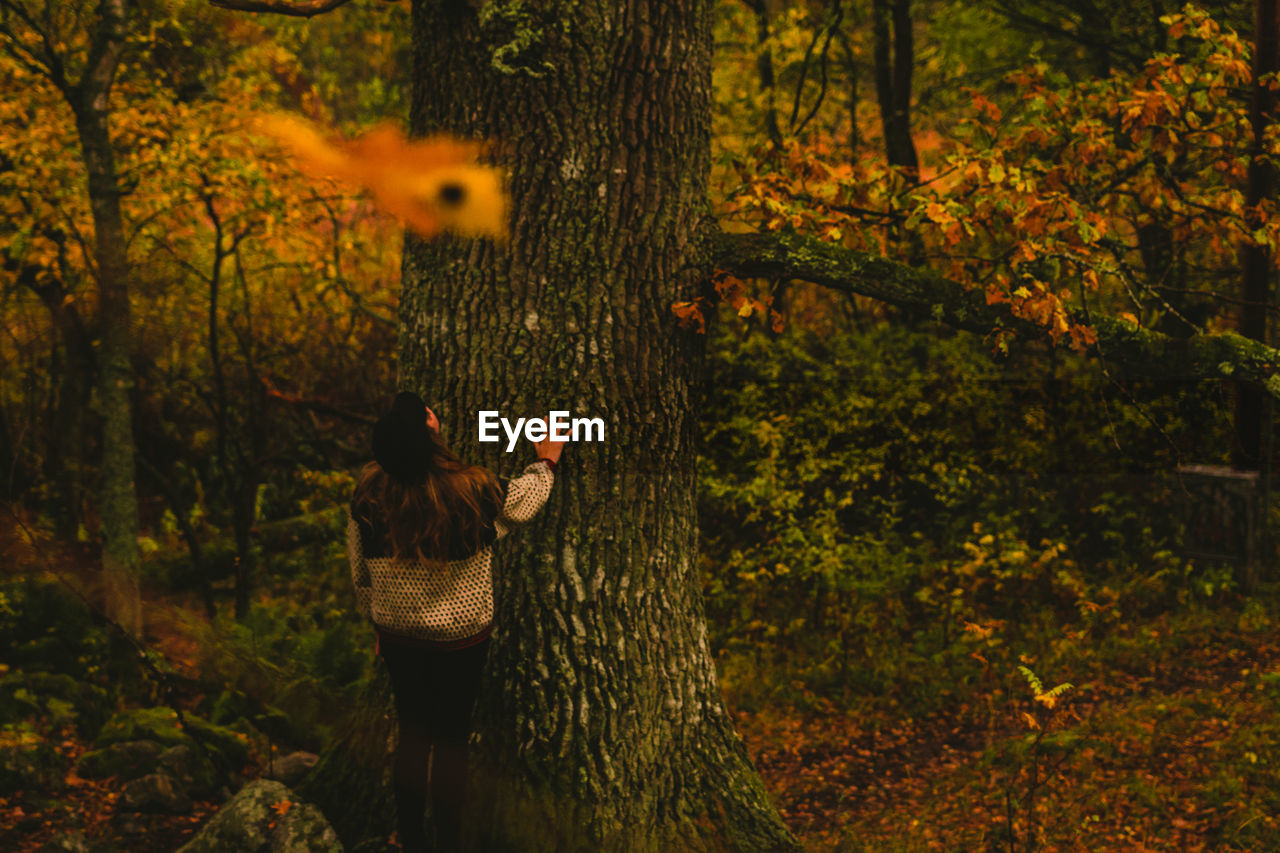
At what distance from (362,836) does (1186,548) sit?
7464mm

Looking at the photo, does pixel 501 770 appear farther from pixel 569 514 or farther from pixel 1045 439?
pixel 1045 439

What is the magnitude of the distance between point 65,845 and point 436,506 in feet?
7.76

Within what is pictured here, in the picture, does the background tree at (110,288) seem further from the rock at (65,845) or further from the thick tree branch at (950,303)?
the thick tree branch at (950,303)

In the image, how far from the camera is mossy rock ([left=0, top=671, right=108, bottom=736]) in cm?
594

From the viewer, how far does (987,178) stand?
5.35 metres

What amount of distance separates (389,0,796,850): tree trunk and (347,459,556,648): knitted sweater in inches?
10.0

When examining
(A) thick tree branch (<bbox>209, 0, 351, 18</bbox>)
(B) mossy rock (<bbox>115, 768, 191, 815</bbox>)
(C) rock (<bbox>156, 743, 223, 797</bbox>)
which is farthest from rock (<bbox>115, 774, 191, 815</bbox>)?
(A) thick tree branch (<bbox>209, 0, 351, 18</bbox>)

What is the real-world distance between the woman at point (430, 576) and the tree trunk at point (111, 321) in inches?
174

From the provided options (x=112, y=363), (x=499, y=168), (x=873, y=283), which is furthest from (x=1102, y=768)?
(x=112, y=363)

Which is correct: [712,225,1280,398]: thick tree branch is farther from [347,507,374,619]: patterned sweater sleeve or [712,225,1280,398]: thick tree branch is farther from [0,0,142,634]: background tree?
[0,0,142,634]: background tree

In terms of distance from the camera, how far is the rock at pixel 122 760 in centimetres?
538

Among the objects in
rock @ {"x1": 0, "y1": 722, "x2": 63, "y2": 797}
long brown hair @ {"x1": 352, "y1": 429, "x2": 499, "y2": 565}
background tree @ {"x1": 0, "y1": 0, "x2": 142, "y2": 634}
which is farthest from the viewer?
background tree @ {"x1": 0, "y1": 0, "x2": 142, "y2": 634}

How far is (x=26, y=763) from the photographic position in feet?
16.8

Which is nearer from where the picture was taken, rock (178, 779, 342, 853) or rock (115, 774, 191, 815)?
rock (178, 779, 342, 853)
